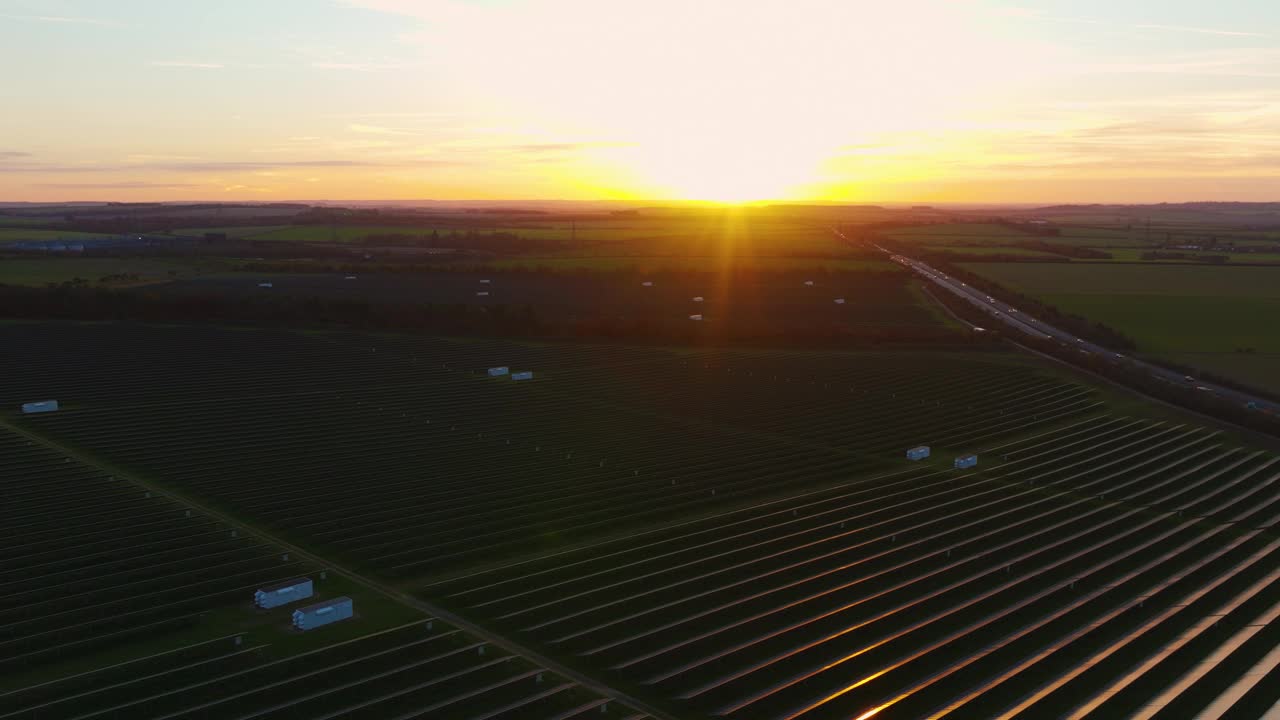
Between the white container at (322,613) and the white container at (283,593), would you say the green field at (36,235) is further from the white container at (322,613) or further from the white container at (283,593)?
the white container at (322,613)

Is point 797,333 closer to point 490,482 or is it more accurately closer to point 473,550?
point 490,482

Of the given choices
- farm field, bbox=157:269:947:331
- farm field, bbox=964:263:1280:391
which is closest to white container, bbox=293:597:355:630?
farm field, bbox=157:269:947:331

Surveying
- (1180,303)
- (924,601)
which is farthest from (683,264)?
(924,601)

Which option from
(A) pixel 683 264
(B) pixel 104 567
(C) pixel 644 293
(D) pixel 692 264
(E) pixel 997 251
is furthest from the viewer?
(E) pixel 997 251

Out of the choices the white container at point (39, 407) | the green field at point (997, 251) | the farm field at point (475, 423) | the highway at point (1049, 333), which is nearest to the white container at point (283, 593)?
the farm field at point (475, 423)

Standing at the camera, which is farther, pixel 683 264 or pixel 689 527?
pixel 683 264

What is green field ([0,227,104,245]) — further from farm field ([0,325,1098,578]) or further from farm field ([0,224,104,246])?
farm field ([0,325,1098,578])

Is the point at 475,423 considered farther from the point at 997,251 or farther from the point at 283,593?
the point at 997,251
